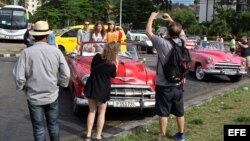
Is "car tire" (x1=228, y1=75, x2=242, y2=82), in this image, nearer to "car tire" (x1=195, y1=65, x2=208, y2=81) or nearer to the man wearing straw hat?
"car tire" (x1=195, y1=65, x2=208, y2=81)

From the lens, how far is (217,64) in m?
15.6

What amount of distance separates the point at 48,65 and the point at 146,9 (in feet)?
252

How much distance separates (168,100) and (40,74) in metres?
2.08

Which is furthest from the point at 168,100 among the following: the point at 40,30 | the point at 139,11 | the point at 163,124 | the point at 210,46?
the point at 139,11

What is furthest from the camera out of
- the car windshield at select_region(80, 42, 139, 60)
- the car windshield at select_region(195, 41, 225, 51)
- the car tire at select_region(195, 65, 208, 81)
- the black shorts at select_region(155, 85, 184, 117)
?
the car windshield at select_region(195, 41, 225, 51)

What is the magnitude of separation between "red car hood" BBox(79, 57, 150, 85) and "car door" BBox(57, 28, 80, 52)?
13.7 meters

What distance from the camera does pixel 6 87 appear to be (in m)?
12.4

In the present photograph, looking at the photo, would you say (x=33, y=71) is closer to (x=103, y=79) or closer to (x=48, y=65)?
(x=48, y=65)

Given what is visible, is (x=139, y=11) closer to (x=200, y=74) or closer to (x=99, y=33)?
(x=200, y=74)

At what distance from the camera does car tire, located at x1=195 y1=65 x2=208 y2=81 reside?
1598cm

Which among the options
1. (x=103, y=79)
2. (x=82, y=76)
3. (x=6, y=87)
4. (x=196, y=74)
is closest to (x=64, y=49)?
(x=196, y=74)

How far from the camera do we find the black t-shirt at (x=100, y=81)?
7.05 meters

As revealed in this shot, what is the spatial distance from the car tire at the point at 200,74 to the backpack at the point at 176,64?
9320 mm

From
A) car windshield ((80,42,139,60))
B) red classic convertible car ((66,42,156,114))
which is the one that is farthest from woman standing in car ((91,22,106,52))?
red classic convertible car ((66,42,156,114))
